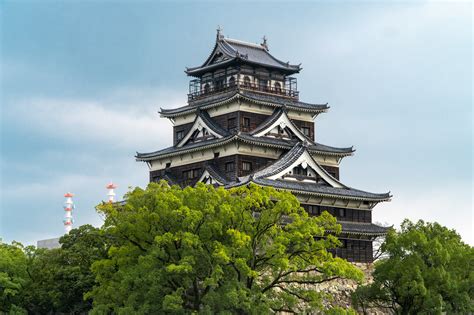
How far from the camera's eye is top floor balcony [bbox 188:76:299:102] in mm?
61844

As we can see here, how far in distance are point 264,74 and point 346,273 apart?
21.1 metres

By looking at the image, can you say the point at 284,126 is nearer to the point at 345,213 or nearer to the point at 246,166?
the point at 246,166

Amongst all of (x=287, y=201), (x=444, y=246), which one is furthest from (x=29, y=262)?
(x=444, y=246)

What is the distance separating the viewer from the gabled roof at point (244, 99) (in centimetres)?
5999

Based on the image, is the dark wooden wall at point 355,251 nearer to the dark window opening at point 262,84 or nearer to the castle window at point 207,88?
the dark window opening at point 262,84

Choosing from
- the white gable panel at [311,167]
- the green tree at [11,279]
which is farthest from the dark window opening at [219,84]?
the green tree at [11,279]

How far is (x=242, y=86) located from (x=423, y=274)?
18.0 metres

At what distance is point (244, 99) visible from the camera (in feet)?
197

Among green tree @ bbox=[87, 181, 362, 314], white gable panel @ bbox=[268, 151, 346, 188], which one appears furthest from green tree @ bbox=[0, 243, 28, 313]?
white gable panel @ bbox=[268, 151, 346, 188]

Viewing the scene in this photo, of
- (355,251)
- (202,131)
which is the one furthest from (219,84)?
(355,251)

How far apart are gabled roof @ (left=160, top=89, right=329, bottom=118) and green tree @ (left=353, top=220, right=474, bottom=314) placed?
13151 millimetres

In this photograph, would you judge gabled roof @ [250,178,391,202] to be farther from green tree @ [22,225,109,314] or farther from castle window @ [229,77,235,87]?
green tree @ [22,225,109,314]

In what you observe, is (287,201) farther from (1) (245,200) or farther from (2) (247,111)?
(2) (247,111)

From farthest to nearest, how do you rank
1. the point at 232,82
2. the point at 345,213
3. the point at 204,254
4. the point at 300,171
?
the point at 232,82, the point at 345,213, the point at 300,171, the point at 204,254
